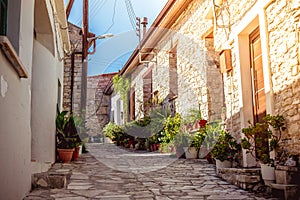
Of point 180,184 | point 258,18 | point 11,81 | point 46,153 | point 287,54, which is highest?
point 258,18

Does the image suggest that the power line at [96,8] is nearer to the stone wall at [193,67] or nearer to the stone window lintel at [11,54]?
the stone wall at [193,67]

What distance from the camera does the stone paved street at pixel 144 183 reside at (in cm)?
396

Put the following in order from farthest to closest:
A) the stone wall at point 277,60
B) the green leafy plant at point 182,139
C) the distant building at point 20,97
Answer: the green leafy plant at point 182,139
the stone wall at point 277,60
the distant building at point 20,97

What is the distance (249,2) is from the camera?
5.39m

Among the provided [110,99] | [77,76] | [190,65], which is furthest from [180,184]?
[110,99]

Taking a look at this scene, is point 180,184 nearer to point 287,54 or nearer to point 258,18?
point 287,54

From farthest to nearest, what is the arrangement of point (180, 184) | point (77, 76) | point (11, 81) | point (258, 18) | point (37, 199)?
point (77, 76) → point (258, 18) → point (180, 184) → point (37, 199) → point (11, 81)

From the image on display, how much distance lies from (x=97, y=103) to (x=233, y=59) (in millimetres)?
13898

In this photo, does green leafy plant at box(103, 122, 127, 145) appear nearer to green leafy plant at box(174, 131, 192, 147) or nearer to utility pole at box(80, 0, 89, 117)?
utility pole at box(80, 0, 89, 117)

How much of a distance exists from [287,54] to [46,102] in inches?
146

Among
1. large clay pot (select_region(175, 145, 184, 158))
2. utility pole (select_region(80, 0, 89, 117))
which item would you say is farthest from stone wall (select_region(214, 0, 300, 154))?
utility pole (select_region(80, 0, 89, 117))

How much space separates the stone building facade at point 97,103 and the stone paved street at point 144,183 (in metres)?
11.9

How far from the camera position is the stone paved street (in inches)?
156

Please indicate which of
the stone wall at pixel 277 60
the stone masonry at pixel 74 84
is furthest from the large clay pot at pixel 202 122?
the stone masonry at pixel 74 84
